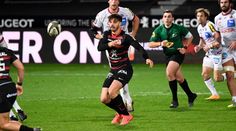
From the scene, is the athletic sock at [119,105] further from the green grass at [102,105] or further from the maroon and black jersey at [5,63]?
the maroon and black jersey at [5,63]

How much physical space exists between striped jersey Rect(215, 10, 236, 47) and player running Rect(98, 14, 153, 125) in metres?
2.85

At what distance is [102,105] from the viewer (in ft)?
45.8

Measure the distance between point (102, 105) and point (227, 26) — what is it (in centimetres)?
328

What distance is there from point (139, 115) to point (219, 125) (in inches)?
76.1

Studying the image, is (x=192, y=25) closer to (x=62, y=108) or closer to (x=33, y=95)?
(x=33, y=95)

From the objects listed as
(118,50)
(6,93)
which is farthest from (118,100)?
(6,93)

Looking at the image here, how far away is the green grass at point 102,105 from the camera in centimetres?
1120

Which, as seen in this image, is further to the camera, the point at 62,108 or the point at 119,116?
the point at 62,108

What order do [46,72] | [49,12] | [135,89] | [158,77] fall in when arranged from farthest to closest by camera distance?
[49,12] < [46,72] < [158,77] < [135,89]

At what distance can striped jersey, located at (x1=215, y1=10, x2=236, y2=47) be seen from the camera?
1328cm

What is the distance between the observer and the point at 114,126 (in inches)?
440

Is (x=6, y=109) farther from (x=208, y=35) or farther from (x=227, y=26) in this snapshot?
(x=208, y=35)

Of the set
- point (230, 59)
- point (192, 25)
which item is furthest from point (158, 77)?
point (230, 59)

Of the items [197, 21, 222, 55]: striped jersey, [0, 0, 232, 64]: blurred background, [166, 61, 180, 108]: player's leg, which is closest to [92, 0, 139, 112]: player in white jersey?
[166, 61, 180, 108]: player's leg
